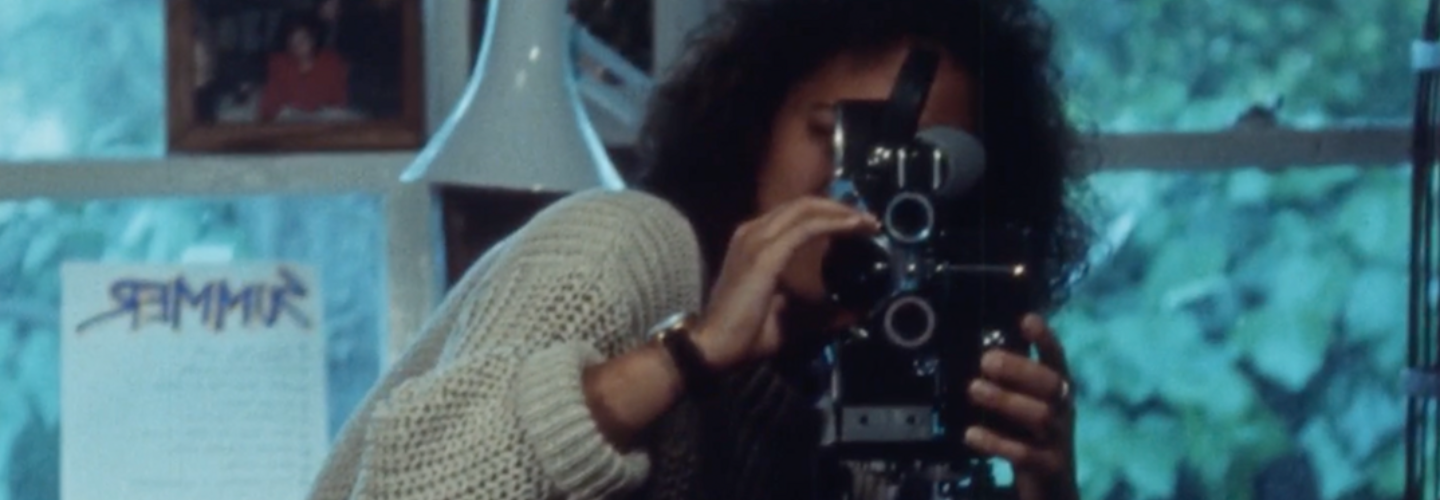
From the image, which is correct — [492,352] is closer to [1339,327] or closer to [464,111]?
[464,111]

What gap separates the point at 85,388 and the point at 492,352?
3.05ft

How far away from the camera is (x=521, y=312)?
3.00 feet

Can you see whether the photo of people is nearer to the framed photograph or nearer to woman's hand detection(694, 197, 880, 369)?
the framed photograph

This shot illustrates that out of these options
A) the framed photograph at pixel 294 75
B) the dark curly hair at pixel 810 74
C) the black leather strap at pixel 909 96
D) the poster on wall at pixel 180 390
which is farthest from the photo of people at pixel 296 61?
the black leather strap at pixel 909 96

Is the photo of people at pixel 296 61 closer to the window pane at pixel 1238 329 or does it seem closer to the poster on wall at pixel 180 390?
the poster on wall at pixel 180 390

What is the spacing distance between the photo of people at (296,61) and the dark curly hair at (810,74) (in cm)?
51

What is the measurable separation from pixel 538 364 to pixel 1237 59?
3.45 ft

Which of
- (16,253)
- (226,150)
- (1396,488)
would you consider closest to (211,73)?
(226,150)

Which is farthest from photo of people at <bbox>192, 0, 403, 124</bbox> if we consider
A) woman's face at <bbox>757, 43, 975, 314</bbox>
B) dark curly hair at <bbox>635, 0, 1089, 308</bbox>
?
woman's face at <bbox>757, 43, 975, 314</bbox>

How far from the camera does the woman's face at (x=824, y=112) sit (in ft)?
3.43

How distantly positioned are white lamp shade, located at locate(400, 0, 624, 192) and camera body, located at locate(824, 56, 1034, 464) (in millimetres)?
550

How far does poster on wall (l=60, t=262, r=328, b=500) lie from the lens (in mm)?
1726

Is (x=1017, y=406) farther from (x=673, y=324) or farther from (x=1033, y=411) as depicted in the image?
(x=673, y=324)

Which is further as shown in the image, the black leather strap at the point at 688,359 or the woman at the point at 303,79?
the woman at the point at 303,79
